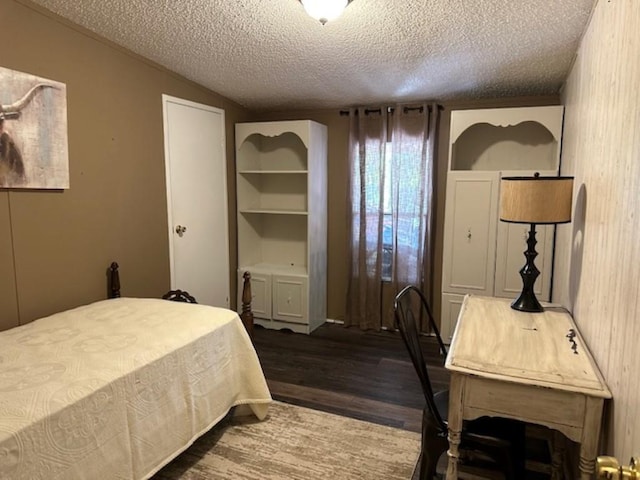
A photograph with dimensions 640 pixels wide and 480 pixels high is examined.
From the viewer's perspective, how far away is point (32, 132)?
238 cm

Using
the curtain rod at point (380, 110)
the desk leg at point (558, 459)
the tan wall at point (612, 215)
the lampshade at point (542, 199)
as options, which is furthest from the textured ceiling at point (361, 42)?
the desk leg at point (558, 459)

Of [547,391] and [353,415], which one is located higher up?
[547,391]

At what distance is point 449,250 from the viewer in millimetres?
3586

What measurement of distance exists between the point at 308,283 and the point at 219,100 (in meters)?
1.89

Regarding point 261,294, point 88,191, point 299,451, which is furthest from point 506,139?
point 88,191

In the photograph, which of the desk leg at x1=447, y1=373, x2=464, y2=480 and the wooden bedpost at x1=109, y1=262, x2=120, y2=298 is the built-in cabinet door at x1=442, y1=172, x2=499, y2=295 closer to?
the desk leg at x1=447, y1=373, x2=464, y2=480

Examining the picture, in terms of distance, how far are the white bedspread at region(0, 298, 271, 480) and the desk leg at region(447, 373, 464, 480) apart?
1.25m

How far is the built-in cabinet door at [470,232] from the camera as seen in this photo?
3443 mm

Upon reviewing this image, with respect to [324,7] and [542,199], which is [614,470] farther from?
[324,7]

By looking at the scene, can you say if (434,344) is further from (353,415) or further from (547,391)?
(547,391)

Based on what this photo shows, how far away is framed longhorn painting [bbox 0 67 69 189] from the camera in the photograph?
2250 mm

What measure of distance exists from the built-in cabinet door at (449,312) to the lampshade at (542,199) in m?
1.73

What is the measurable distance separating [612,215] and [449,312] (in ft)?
7.52

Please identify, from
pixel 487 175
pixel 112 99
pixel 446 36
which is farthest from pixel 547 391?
pixel 112 99
